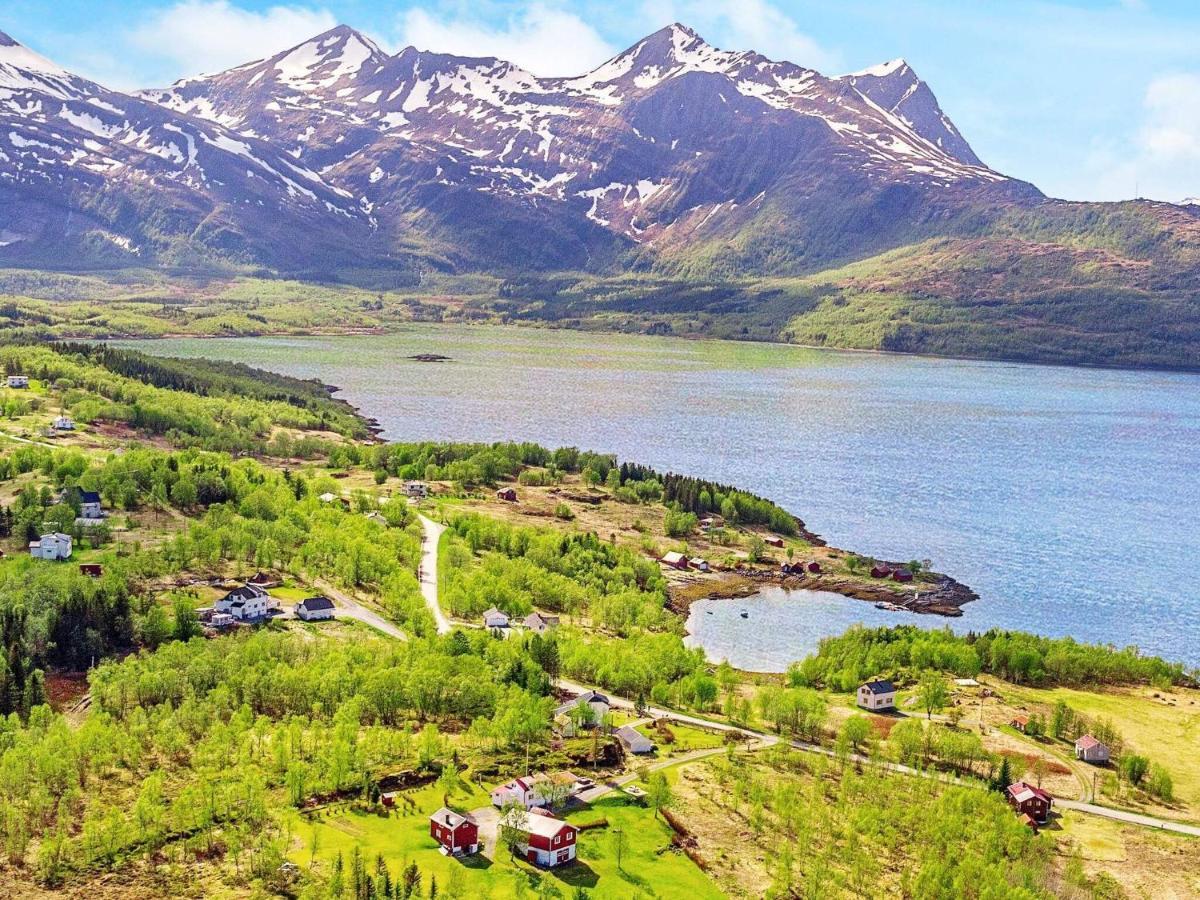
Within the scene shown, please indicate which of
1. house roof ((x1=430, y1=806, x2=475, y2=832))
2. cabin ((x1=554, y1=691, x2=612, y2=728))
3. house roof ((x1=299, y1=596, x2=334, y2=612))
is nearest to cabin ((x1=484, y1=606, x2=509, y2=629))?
house roof ((x1=299, y1=596, x2=334, y2=612))

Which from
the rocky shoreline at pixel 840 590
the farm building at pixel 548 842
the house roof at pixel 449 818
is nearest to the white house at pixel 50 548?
the rocky shoreline at pixel 840 590

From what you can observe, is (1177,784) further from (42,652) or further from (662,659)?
(42,652)

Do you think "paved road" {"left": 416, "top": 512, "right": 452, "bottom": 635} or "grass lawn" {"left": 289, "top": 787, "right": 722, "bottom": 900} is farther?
"paved road" {"left": 416, "top": 512, "right": 452, "bottom": 635}

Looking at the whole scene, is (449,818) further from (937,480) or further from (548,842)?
(937,480)

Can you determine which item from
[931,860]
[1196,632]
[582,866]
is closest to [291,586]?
[582,866]

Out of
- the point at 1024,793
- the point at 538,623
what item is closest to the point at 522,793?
the point at 1024,793

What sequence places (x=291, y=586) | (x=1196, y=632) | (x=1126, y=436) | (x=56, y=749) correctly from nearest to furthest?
(x=56, y=749) → (x=291, y=586) → (x=1196, y=632) → (x=1126, y=436)

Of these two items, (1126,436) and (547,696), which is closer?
(547,696)

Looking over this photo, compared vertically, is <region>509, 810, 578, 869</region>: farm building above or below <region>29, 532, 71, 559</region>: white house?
below

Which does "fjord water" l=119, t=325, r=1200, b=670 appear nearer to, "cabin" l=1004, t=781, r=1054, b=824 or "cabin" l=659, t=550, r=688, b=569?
"cabin" l=659, t=550, r=688, b=569
